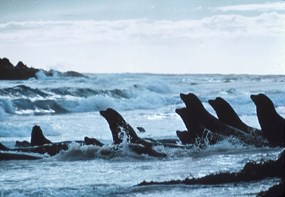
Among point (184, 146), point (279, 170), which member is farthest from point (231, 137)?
point (279, 170)

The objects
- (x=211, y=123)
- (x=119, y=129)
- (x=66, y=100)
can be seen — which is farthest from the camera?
(x=66, y=100)

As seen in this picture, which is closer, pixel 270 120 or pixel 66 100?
pixel 270 120

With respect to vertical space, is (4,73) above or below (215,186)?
above

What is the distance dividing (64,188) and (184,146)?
18.9 ft

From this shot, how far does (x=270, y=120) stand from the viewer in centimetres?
1452

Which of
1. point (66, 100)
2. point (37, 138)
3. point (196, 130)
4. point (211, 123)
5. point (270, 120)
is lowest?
point (37, 138)

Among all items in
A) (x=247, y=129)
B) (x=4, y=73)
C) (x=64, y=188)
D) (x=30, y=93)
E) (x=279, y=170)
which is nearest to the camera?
(x=279, y=170)

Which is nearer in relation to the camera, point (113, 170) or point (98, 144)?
point (113, 170)

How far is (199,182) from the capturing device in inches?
415

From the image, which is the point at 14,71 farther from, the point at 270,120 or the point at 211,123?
the point at 270,120

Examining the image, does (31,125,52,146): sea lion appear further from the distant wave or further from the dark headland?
the dark headland

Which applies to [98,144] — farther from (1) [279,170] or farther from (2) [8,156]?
(1) [279,170]

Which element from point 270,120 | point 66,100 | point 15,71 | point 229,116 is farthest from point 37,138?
point 15,71

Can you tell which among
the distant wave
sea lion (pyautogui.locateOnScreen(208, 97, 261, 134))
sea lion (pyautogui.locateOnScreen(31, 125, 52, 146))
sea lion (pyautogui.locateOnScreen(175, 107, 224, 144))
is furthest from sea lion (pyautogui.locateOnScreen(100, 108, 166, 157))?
the distant wave
